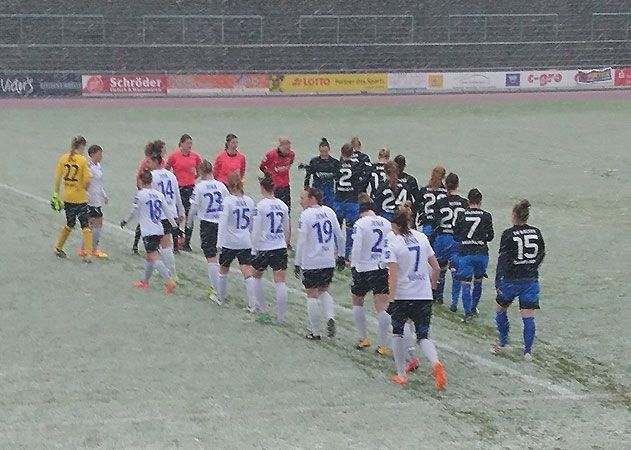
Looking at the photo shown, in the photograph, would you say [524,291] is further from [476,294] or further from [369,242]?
[476,294]

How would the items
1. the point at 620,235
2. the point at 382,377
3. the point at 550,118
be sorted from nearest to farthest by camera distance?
1. the point at 382,377
2. the point at 620,235
3. the point at 550,118

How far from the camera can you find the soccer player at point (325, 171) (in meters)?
17.7

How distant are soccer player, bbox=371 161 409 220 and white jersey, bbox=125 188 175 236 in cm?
311

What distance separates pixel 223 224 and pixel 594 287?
5.93m

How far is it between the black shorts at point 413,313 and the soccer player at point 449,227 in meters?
3.27

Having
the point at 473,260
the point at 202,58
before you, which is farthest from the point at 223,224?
the point at 202,58

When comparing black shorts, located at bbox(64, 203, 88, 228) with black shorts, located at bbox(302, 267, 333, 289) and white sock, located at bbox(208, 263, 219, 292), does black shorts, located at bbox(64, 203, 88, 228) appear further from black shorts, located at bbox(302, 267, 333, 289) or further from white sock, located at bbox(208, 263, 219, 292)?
black shorts, located at bbox(302, 267, 333, 289)

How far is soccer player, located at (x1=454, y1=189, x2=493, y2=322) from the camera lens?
14500 millimetres

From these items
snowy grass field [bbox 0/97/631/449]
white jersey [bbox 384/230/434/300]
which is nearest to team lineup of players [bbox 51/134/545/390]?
white jersey [bbox 384/230/434/300]

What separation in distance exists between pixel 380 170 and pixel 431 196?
1821mm

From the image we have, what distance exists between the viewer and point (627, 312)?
15258mm

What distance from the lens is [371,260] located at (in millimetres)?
13039

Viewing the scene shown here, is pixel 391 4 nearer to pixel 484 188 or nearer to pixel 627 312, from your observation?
pixel 484 188

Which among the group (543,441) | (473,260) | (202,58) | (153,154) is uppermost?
(202,58)
